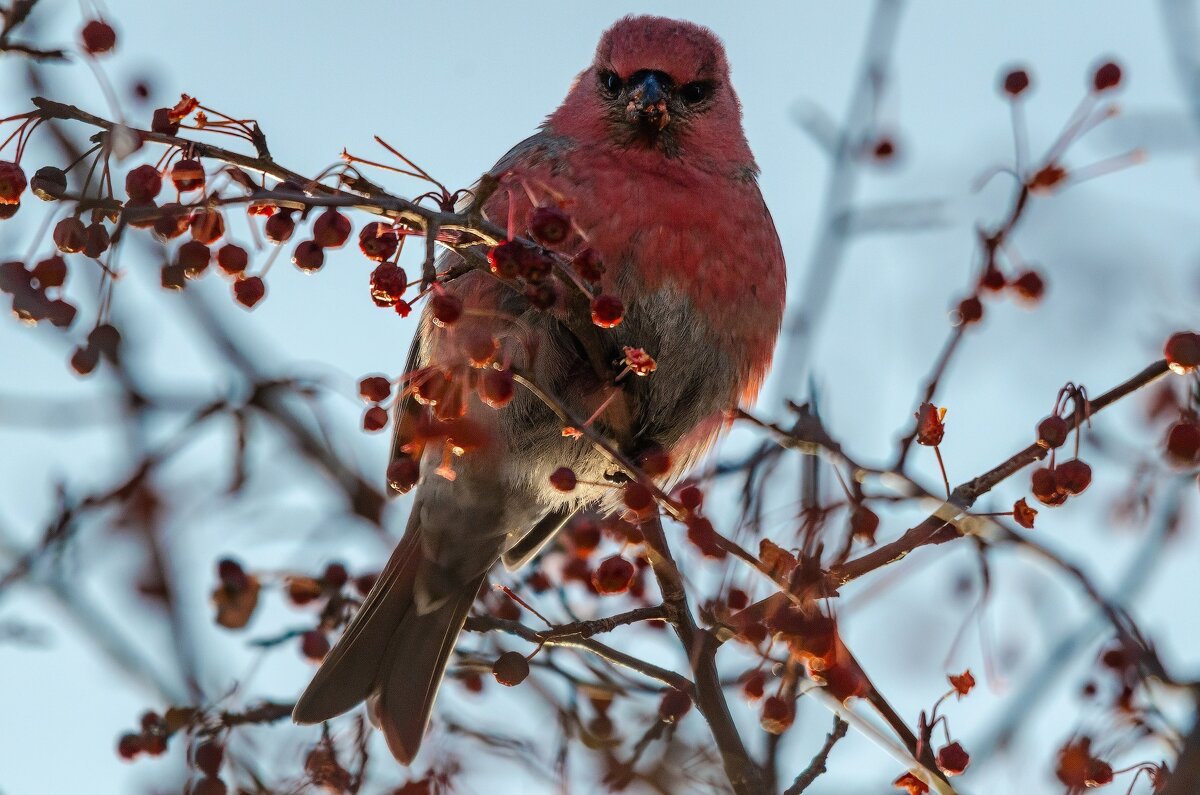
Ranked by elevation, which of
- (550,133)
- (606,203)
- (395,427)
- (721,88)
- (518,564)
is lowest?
(518,564)

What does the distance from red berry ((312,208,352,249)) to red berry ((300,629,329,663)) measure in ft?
3.68

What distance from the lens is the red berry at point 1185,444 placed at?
237cm

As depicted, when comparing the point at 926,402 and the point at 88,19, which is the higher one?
the point at 88,19

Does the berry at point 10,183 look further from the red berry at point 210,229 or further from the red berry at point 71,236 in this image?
the red berry at point 210,229

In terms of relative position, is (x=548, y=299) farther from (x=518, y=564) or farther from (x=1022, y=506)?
(x=518, y=564)

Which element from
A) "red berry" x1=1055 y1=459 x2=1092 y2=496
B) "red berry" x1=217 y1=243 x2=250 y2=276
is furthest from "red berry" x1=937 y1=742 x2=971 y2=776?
"red berry" x1=217 y1=243 x2=250 y2=276

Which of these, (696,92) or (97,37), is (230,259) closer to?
(97,37)

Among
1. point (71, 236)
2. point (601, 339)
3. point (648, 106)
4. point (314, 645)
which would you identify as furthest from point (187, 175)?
point (648, 106)

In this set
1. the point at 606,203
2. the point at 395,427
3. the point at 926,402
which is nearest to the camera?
the point at 926,402

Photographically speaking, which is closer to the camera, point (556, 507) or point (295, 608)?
point (295, 608)

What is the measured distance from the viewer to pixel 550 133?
369cm

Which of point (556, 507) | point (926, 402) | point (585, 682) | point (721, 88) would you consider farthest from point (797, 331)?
point (721, 88)

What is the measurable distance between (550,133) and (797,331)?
1266 mm

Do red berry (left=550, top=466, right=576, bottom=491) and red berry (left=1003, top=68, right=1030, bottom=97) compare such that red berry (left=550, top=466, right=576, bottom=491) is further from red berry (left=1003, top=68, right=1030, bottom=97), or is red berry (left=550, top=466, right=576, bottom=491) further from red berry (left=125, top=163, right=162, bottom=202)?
red berry (left=1003, top=68, right=1030, bottom=97)
